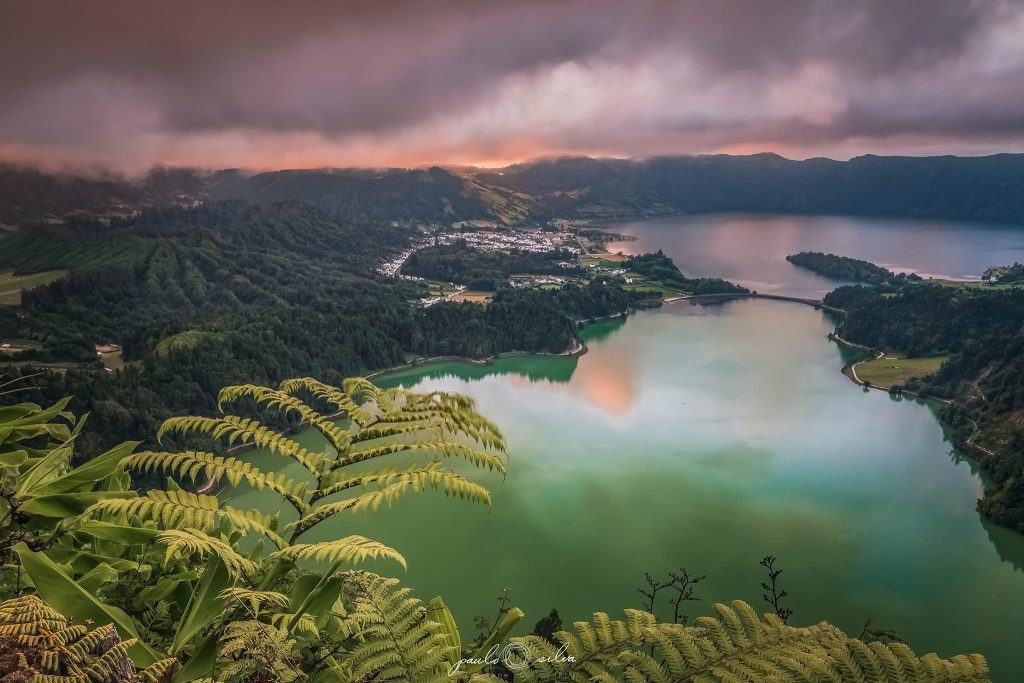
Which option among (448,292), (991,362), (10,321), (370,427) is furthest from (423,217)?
(370,427)

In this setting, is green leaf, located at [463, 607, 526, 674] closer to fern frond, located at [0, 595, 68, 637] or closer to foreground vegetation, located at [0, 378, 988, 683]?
foreground vegetation, located at [0, 378, 988, 683]

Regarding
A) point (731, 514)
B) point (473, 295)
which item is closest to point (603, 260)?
point (473, 295)

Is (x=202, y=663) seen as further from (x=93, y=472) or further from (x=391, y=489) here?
(x=93, y=472)

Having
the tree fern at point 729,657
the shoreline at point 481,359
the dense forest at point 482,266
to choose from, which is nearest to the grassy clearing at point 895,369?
the shoreline at point 481,359

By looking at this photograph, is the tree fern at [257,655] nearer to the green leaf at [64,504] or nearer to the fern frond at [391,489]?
the fern frond at [391,489]

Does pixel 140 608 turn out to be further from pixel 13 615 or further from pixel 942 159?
pixel 942 159

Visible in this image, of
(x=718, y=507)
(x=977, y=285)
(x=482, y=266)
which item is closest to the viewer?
(x=718, y=507)
